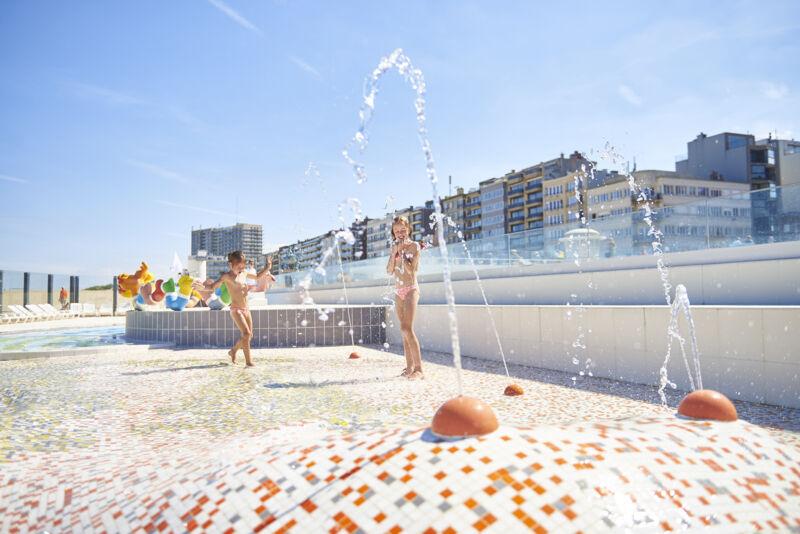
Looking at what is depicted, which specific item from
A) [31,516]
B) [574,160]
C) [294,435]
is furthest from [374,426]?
[574,160]

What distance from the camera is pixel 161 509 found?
8.45ft

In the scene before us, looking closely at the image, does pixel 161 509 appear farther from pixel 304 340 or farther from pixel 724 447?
pixel 304 340

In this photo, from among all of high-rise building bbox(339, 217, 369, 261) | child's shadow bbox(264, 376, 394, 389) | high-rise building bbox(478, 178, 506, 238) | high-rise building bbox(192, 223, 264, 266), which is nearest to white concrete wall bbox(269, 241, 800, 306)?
child's shadow bbox(264, 376, 394, 389)

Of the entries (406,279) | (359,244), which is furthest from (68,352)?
(359,244)

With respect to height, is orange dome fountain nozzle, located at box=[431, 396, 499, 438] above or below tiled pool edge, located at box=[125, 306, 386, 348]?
above

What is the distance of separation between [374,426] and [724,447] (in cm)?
248

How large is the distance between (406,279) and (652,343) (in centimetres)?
296

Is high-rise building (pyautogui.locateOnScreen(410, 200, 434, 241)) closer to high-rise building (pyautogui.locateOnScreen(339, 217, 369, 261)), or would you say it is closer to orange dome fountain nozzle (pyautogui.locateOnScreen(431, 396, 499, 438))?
high-rise building (pyautogui.locateOnScreen(339, 217, 369, 261))

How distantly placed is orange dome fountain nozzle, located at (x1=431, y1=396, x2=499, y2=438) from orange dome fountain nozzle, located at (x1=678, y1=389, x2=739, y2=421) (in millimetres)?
1223

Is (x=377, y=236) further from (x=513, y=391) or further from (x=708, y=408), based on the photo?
(x=708, y=408)

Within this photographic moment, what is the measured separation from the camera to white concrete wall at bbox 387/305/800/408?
508 cm

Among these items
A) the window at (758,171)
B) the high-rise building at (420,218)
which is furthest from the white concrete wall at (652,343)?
the high-rise building at (420,218)

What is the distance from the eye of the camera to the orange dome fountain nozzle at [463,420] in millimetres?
2422

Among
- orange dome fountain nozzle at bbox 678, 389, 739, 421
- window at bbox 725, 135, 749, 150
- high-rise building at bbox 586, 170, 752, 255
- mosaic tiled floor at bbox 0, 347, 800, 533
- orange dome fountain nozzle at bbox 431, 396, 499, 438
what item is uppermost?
window at bbox 725, 135, 749, 150
